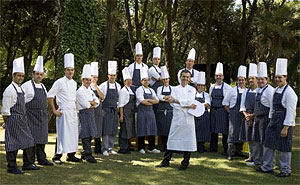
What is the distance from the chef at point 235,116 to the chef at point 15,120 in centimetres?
407

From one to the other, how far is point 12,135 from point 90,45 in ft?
16.3

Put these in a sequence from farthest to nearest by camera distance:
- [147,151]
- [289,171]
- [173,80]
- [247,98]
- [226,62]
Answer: [226,62]
[173,80]
[147,151]
[247,98]
[289,171]

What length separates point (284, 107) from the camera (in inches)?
260

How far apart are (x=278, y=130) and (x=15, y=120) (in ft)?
14.5

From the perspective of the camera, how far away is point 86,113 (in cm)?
777

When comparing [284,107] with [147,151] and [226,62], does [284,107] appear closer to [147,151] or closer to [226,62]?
[147,151]

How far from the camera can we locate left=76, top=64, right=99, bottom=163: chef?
766 centimetres

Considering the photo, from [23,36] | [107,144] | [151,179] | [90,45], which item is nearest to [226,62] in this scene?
[23,36]

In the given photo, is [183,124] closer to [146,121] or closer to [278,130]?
[278,130]

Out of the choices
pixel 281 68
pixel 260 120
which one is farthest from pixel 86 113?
pixel 281 68

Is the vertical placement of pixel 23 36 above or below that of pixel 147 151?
above

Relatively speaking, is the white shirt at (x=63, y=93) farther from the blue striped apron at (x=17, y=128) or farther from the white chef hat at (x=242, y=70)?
the white chef hat at (x=242, y=70)

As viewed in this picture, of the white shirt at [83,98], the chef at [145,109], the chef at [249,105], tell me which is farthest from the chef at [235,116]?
the white shirt at [83,98]

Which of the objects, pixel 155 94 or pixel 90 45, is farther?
pixel 90 45
